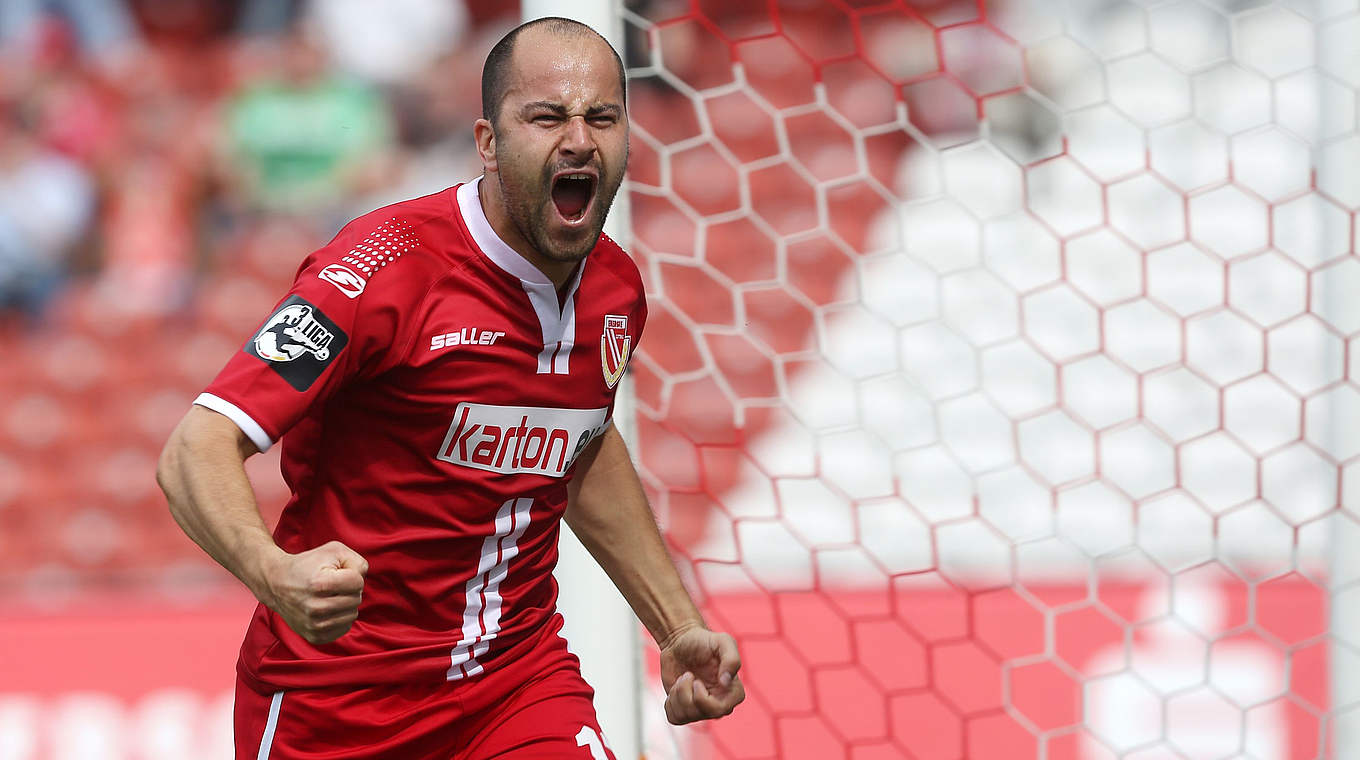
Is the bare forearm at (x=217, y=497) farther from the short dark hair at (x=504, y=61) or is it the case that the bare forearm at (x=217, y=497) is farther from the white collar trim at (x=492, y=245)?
the short dark hair at (x=504, y=61)

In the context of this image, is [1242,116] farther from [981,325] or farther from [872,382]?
[872,382]

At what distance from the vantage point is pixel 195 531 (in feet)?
5.30

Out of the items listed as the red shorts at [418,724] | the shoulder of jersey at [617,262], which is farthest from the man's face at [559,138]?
the red shorts at [418,724]

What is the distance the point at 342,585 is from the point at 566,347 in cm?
67

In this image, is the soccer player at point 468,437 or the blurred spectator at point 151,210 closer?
the soccer player at point 468,437

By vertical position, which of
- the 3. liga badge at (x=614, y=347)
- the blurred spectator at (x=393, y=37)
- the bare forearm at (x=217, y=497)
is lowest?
the bare forearm at (x=217, y=497)

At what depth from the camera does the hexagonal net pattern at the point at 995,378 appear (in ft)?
12.1

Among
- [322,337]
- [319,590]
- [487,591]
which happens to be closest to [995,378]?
[487,591]

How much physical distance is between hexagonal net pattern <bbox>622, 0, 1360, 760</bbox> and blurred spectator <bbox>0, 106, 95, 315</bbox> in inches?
108

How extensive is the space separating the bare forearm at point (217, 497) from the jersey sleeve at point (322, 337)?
3 cm

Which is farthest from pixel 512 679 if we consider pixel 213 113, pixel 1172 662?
pixel 213 113

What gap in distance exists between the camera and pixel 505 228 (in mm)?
1977

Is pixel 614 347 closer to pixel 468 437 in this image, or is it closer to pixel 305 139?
pixel 468 437

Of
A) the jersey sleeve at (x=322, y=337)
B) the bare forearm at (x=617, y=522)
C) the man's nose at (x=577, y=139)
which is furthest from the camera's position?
the bare forearm at (x=617, y=522)
